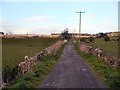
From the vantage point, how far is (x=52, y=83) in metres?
9.02

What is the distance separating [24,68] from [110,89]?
22.3ft

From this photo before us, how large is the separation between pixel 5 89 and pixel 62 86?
2.78m

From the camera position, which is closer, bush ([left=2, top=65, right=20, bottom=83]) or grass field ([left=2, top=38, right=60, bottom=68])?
bush ([left=2, top=65, right=20, bottom=83])

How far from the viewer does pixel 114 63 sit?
44.8 feet

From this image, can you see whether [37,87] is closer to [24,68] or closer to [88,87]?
Result: [88,87]

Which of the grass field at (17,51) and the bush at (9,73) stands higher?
the bush at (9,73)

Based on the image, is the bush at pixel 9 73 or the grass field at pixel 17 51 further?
the grass field at pixel 17 51

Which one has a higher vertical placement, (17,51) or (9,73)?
(9,73)

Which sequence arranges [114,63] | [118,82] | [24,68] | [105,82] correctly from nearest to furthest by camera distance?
[118,82] → [105,82] → [24,68] → [114,63]

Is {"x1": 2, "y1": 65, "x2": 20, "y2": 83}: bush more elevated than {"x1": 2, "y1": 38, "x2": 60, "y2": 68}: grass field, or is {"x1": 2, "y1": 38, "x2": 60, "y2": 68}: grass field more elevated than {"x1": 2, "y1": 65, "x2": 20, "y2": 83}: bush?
{"x1": 2, "y1": 65, "x2": 20, "y2": 83}: bush

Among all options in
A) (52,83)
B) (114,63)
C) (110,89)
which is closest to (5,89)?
(52,83)

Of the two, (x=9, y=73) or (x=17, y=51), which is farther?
(x=17, y=51)

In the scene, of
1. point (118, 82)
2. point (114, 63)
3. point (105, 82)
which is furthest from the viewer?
point (114, 63)

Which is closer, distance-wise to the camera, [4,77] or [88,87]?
[88,87]
